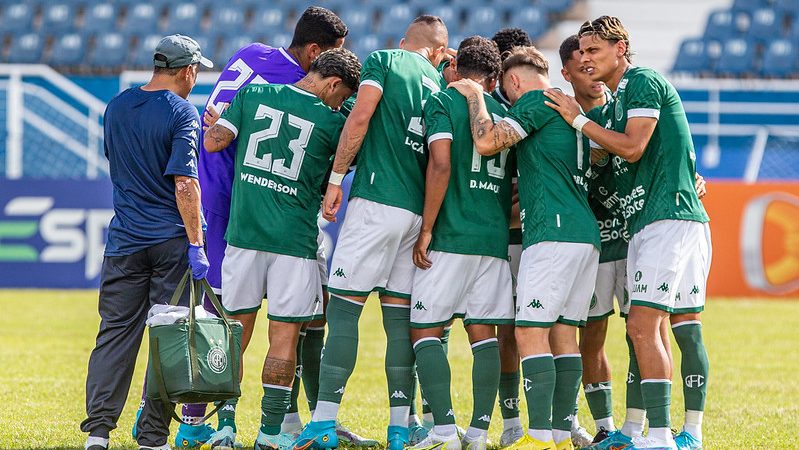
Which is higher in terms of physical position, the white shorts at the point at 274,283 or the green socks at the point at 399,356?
the white shorts at the point at 274,283

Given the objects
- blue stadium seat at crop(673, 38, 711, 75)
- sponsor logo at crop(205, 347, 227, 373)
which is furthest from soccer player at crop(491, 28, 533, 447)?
blue stadium seat at crop(673, 38, 711, 75)

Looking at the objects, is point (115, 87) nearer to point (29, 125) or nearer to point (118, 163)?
point (29, 125)

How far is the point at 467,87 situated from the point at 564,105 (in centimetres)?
58

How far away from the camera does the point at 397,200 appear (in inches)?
251

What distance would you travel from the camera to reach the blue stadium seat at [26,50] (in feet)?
71.3

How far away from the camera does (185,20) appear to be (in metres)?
22.6

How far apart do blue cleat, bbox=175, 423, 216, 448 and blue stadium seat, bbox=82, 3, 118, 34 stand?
17.1 meters

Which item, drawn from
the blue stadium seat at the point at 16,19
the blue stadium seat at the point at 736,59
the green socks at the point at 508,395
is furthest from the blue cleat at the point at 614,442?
the blue stadium seat at the point at 16,19

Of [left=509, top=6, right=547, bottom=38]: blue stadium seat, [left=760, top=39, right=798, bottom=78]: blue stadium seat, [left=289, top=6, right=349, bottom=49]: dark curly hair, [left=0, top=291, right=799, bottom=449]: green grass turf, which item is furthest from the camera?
[left=509, top=6, right=547, bottom=38]: blue stadium seat

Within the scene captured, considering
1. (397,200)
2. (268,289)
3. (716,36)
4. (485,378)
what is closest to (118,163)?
(268,289)

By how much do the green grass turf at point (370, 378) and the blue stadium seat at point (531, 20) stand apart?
9024 mm

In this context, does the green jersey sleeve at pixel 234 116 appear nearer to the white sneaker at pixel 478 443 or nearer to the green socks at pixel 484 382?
the green socks at pixel 484 382

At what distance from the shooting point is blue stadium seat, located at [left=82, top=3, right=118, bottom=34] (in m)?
22.3

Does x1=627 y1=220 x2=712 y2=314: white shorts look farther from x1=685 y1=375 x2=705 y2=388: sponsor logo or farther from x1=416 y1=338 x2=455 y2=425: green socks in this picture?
x1=416 y1=338 x2=455 y2=425: green socks
